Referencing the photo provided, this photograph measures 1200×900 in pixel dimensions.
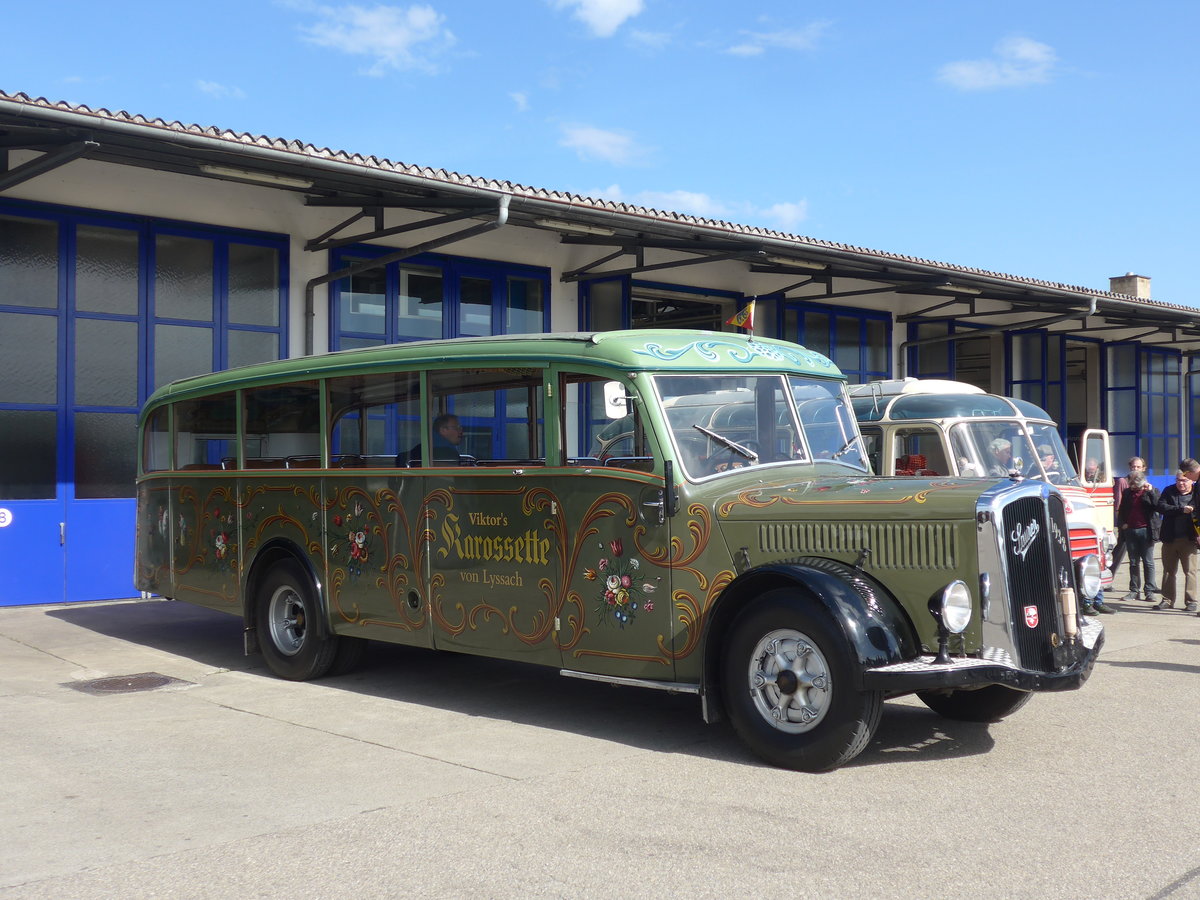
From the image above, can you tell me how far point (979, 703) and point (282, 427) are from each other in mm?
5251

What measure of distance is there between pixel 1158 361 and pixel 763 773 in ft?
86.1

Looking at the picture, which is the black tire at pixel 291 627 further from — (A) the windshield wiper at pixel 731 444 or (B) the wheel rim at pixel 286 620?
(A) the windshield wiper at pixel 731 444

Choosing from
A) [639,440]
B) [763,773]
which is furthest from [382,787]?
[639,440]

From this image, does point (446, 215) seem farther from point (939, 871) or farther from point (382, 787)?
point (939, 871)

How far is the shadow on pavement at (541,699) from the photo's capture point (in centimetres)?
637

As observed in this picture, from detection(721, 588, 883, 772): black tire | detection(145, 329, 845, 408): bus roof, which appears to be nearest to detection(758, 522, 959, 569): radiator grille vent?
detection(721, 588, 883, 772): black tire

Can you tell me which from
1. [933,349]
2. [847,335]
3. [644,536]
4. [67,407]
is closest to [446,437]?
[644,536]

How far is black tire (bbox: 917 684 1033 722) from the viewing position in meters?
6.68

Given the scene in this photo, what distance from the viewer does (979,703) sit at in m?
6.80

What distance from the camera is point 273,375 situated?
349 inches

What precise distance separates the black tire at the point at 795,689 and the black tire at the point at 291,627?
11.6 ft

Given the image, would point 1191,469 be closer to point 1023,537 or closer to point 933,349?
point 1023,537

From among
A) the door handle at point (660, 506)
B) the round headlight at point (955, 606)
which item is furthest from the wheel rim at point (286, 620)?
the round headlight at point (955, 606)

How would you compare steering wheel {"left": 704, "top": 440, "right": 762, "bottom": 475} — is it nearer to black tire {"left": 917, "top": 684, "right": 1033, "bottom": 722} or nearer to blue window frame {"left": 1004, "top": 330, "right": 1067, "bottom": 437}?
black tire {"left": 917, "top": 684, "right": 1033, "bottom": 722}
